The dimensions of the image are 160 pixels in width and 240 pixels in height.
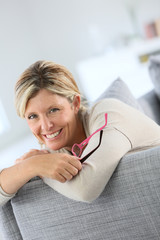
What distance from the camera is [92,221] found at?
110 centimetres

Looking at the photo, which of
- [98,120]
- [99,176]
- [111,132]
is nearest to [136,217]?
[99,176]

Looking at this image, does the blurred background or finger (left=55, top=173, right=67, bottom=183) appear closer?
finger (left=55, top=173, right=67, bottom=183)

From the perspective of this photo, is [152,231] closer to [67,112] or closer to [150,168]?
[150,168]

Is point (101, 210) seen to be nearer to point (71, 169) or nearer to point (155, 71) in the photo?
point (71, 169)

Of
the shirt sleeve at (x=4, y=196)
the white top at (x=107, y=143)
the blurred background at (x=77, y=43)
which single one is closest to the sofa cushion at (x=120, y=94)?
the white top at (x=107, y=143)

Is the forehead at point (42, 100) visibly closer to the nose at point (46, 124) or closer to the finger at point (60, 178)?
the nose at point (46, 124)

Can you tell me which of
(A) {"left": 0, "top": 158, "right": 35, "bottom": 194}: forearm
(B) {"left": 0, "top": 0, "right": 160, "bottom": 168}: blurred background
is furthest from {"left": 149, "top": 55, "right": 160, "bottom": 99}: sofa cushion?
(B) {"left": 0, "top": 0, "right": 160, "bottom": 168}: blurred background

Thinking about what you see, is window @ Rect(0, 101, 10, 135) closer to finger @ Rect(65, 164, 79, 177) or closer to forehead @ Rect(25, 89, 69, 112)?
forehead @ Rect(25, 89, 69, 112)

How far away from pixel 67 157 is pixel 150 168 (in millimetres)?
231

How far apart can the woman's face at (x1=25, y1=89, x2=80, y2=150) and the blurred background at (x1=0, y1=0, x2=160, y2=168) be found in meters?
3.22

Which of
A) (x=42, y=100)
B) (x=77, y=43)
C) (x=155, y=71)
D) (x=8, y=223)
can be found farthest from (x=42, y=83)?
(x=77, y=43)

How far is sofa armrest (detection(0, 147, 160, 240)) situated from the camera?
1016 millimetres

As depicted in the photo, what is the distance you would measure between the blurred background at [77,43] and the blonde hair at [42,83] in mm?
3270

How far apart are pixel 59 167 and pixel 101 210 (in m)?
0.18
